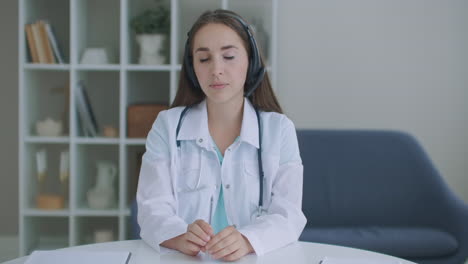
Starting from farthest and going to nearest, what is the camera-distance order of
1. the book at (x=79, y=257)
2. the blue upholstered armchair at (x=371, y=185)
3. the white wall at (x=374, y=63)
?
the white wall at (x=374, y=63), the blue upholstered armchair at (x=371, y=185), the book at (x=79, y=257)

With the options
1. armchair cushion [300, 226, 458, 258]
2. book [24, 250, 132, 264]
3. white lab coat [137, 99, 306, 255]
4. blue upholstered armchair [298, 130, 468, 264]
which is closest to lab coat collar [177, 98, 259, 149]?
white lab coat [137, 99, 306, 255]

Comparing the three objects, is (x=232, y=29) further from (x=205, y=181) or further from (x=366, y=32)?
(x=366, y=32)

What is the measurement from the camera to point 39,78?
3.31 metres

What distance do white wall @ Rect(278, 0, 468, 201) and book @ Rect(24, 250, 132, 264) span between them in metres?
2.33

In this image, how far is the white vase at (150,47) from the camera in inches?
122

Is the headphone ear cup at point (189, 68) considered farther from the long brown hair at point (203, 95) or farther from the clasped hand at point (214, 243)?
the clasped hand at point (214, 243)

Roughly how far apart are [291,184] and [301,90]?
1.93 meters

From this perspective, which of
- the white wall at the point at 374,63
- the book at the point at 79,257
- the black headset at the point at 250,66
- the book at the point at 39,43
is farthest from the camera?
the white wall at the point at 374,63

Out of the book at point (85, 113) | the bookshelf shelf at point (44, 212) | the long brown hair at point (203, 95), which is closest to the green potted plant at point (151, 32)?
the book at point (85, 113)

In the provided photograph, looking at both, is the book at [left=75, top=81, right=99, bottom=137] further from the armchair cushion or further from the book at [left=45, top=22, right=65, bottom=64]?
the armchair cushion

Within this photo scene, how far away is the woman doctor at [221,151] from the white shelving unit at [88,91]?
136cm

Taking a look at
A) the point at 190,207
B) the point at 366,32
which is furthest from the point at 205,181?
the point at 366,32

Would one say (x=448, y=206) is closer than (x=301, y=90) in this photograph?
Yes

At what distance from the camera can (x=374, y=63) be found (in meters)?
3.43
